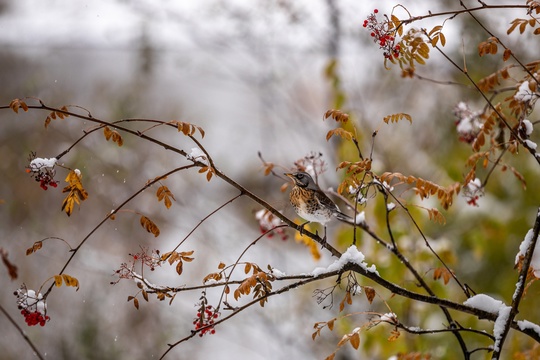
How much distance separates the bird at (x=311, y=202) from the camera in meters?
1.56

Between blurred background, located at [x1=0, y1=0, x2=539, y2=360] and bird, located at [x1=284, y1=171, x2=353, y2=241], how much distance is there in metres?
1.79

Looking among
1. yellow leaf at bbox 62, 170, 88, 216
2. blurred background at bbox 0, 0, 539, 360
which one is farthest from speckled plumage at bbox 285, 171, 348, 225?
blurred background at bbox 0, 0, 539, 360

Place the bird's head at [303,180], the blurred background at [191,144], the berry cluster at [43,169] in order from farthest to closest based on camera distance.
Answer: the blurred background at [191,144] < the bird's head at [303,180] < the berry cluster at [43,169]

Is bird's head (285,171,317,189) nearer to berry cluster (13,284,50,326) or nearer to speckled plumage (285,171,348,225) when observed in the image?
speckled plumage (285,171,348,225)

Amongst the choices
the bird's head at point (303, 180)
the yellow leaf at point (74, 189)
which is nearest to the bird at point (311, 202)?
the bird's head at point (303, 180)

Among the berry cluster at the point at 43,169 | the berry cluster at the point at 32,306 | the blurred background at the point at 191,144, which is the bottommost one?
the berry cluster at the point at 32,306

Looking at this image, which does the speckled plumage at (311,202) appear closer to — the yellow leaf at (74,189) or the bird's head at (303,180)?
the bird's head at (303,180)

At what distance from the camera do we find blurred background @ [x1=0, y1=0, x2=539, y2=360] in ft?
12.5

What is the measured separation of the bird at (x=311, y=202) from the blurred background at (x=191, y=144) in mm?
1786

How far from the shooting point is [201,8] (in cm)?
401

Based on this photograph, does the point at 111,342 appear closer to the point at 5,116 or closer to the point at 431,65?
the point at 5,116

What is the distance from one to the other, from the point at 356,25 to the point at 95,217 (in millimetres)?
2790

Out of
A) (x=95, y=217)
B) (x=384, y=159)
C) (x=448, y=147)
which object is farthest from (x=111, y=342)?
(x=448, y=147)

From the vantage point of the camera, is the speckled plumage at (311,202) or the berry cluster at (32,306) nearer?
the berry cluster at (32,306)
